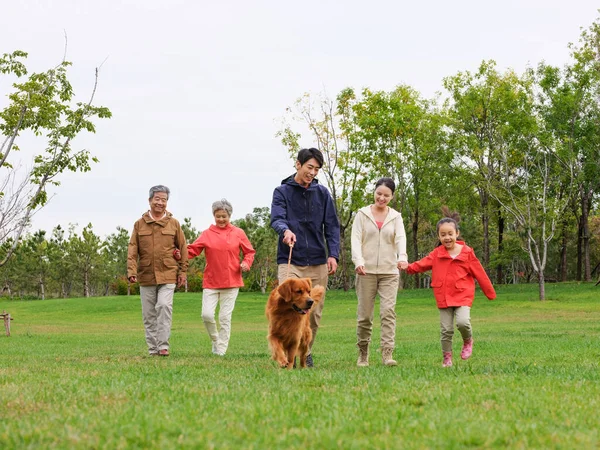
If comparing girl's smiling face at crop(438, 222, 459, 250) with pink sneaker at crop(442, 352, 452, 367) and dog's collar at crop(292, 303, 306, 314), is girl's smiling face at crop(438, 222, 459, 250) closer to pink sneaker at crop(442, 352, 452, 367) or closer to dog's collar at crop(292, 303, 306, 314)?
pink sneaker at crop(442, 352, 452, 367)

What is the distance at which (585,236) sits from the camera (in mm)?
50938

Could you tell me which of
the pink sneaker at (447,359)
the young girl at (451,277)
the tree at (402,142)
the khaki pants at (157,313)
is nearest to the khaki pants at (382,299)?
the young girl at (451,277)

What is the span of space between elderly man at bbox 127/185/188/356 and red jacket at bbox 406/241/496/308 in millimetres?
4102

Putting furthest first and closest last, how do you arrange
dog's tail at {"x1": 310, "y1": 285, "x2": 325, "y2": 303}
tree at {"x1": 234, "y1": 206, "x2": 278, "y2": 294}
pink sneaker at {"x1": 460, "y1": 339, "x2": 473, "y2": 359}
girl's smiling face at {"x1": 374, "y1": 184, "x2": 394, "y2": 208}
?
tree at {"x1": 234, "y1": 206, "x2": 278, "y2": 294}, pink sneaker at {"x1": 460, "y1": 339, "x2": 473, "y2": 359}, girl's smiling face at {"x1": 374, "y1": 184, "x2": 394, "y2": 208}, dog's tail at {"x1": 310, "y1": 285, "x2": 325, "y2": 303}

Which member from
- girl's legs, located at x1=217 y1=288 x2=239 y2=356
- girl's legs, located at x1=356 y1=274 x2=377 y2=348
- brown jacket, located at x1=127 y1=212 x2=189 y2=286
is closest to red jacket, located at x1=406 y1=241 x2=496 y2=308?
girl's legs, located at x1=356 y1=274 x2=377 y2=348

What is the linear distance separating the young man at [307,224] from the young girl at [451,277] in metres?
1.16

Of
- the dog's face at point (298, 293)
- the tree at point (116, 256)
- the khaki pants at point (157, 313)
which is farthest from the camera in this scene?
the tree at point (116, 256)

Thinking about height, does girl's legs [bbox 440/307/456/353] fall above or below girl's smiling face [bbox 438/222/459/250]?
below

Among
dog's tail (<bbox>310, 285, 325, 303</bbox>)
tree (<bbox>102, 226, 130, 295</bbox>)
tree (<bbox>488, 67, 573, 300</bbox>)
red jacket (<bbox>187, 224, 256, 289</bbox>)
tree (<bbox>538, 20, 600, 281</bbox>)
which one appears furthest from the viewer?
tree (<bbox>102, 226, 130, 295</bbox>)

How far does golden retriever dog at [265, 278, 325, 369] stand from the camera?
853 centimetres

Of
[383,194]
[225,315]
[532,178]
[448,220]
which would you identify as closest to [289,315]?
[383,194]

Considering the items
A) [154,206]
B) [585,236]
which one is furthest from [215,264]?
[585,236]

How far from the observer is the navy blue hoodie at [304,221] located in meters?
9.28

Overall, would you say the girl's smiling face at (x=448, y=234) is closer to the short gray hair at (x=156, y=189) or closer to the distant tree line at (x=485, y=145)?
the short gray hair at (x=156, y=189)
